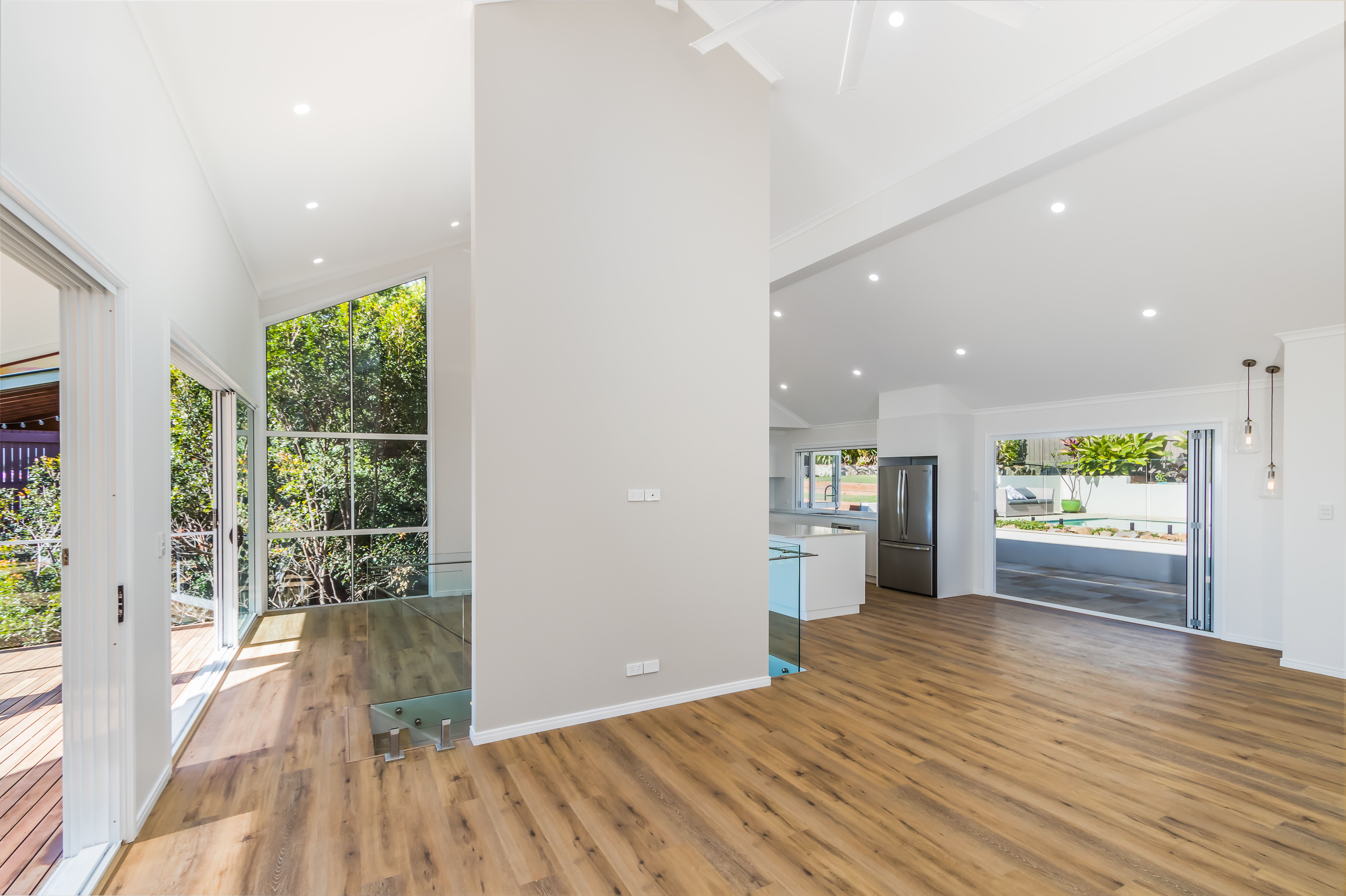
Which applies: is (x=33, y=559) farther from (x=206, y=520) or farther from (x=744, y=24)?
(x=744, y=24)

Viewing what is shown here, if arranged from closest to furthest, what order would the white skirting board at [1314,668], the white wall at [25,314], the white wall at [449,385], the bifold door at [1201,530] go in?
the white wall at [25,314]
the white skirting board at [1314,668]
the bifold door at [1201,530]
the white wall at [449,385]

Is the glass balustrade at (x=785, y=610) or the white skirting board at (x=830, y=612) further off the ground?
the glass balustrade at (x=785, y=610)

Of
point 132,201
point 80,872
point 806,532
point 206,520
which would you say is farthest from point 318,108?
point 806,532

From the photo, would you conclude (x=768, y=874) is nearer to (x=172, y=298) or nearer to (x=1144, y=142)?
(x=172, y=298)

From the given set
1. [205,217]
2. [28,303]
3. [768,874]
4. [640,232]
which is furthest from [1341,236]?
[205,217]

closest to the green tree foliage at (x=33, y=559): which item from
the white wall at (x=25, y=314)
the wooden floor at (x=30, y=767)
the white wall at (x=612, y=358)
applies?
the wooden floor at (x=30, y=767)

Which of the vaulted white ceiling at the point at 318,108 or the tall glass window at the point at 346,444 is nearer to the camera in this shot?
the vaulted white ceiling at the point at 318,108

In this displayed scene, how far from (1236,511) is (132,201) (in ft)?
25.5

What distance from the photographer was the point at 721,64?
4137 mm

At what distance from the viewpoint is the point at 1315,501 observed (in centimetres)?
482

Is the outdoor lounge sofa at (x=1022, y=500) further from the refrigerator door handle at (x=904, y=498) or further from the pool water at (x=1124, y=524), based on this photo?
the refrigerator door handle at (x=904, y=498)

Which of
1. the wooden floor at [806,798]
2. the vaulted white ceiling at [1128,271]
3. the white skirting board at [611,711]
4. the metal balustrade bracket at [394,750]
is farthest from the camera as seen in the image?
the vaulted white ceiling at [1128,271]

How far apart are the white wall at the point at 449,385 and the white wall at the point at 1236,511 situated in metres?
6.88

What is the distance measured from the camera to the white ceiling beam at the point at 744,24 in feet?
7.72
